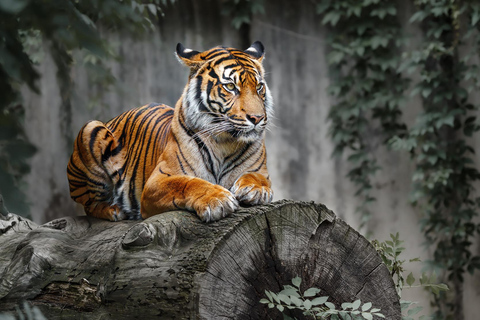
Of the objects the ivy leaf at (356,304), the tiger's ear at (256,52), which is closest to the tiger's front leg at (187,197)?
the ivy leaf at (356,304)

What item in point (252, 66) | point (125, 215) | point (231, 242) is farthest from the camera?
point (125, 215)

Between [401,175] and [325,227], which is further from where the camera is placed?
[401,175]

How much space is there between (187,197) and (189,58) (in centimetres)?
71

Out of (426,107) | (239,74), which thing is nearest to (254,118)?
(239,74)

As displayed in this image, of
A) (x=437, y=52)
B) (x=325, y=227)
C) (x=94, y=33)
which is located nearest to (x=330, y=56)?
(x=437, y=52)

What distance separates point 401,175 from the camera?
5.99 metres

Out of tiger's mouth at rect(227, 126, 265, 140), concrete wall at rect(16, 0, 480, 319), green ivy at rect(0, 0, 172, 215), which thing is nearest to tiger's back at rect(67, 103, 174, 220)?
tiger's mouth at rect(227, 126, 265, 140)

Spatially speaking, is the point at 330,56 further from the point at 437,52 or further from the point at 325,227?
the point at 325,227

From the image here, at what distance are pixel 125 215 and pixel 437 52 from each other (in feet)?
13.1

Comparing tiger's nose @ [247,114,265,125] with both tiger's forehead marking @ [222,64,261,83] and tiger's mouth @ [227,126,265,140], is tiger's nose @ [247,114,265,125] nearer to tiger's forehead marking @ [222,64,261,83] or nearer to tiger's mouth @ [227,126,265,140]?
tiger's mouth @ [227,126,265,140]

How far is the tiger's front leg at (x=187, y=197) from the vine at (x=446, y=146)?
3.73m

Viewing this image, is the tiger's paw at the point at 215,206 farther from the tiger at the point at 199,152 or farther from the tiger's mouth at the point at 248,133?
the tiger's mouth at the point at 248,133

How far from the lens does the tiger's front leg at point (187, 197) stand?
6.91 ft

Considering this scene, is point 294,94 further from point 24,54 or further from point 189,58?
point 24,54
